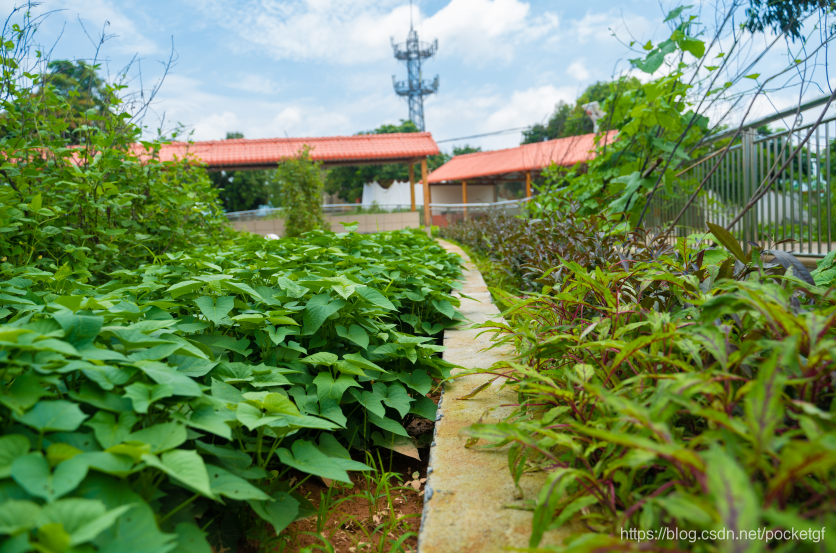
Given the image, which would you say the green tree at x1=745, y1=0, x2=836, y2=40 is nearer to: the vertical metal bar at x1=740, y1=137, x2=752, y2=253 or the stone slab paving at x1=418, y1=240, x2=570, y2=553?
the vertical metal bar at x1=740, y1=137, x2=752, y2=253

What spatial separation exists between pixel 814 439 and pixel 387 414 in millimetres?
1530

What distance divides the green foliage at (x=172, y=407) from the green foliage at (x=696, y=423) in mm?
518

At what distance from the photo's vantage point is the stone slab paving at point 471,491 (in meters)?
0.97

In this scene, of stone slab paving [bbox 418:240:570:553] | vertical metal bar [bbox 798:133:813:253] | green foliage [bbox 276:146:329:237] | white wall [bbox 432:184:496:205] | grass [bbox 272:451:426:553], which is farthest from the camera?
white wall [bbox 432:184:496:205]

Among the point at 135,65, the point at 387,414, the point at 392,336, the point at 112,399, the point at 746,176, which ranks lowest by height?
the point at 387,414

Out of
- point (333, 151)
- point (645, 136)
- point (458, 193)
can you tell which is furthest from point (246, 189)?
point (645, 136)

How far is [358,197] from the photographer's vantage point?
32.2 meters

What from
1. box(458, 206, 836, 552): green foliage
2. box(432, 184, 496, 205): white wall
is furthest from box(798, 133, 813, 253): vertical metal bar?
box(432, 184, 496, 205): white wall

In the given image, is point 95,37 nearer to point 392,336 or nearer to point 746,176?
point 392,336

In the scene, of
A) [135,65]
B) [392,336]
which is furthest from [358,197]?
[392,336]

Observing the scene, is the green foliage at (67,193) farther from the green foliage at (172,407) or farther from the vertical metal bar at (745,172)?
the vertical metal bar at (745,172)

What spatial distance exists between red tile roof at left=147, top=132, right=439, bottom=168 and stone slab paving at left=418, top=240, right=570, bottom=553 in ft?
45.7

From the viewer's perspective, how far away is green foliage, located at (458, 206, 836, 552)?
0.63m

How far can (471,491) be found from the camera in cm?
115
